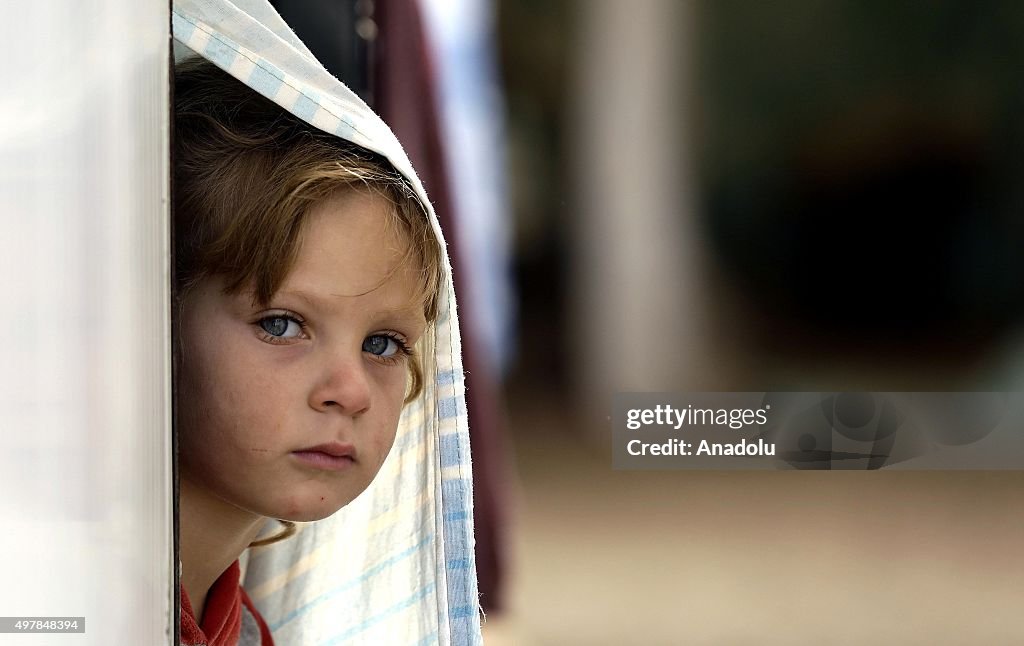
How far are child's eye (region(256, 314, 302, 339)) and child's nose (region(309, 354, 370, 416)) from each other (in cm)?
2

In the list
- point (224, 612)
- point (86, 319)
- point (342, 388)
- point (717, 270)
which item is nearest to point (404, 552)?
point (224, 612)

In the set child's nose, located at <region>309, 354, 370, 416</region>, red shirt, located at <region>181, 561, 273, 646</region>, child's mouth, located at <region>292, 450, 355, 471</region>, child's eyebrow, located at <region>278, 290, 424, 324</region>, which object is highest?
child's eyebrow, located at <region>278, 290, 424, 324</region>

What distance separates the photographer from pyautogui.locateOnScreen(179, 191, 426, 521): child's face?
0.41 meters

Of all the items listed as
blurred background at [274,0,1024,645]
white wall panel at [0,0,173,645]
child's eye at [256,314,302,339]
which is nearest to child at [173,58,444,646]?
child's eye at [256,314,302,339]

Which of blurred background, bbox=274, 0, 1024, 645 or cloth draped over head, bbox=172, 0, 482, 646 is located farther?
blurred background, bbox=274, 0, 1024, 645

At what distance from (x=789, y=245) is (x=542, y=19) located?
399mm

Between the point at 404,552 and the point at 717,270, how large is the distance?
683 millimetres

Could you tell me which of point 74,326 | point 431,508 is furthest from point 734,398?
point 74,326

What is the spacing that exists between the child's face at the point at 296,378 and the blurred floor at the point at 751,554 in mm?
794

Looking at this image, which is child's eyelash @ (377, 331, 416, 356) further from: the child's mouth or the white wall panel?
the white wall panel

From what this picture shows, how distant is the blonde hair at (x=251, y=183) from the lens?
0.42m

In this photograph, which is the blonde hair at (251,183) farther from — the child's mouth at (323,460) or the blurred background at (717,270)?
the blurred background at (717,270)

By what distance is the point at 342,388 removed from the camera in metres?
0.42

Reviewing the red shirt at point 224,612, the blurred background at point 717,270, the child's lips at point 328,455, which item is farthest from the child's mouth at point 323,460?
the blurred background at point 717,270
